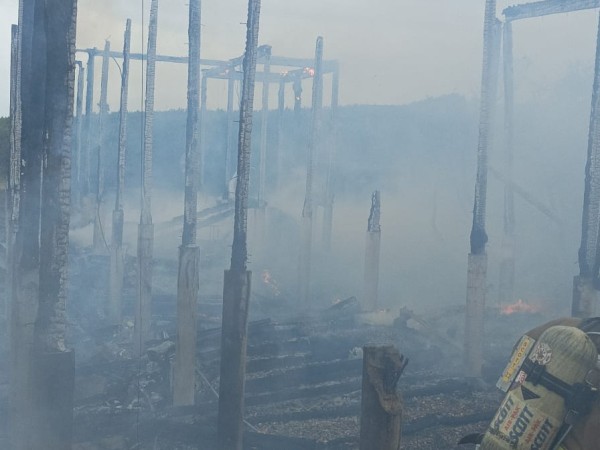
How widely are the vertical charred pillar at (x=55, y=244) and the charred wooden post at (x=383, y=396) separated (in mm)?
3358

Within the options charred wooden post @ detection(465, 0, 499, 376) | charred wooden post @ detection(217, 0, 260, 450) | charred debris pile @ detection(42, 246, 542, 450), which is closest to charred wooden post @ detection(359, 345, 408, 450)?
charred wooden post @ detection(217, 0, 260, 450)

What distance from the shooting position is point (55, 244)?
306 inches

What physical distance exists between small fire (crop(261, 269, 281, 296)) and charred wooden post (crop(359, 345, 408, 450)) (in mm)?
17691

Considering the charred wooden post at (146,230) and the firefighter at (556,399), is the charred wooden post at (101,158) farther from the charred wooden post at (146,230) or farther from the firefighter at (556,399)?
the firefighter at (556,399)

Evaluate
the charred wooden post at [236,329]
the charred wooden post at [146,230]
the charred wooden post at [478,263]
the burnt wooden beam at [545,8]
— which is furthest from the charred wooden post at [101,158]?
the burnt wooden beam at [545,8]

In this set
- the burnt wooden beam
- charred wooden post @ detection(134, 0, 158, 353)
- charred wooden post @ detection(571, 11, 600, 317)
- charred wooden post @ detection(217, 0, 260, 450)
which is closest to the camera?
charred wooden post @ detection(217, 0, 260, 450)

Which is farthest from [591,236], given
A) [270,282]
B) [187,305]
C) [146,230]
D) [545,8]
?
[270,282]

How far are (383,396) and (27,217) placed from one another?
5.66 metres

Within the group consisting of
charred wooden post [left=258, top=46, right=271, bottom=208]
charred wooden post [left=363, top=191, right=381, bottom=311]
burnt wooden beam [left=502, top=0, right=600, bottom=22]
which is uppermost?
burnt wooden beam [left=502, top=0, right=600, bottom=22]

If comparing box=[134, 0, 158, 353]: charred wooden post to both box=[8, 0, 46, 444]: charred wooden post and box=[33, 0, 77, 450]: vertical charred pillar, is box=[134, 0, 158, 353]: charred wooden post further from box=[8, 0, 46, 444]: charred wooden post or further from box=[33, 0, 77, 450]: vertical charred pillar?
box=[33, 0, 77, 450]: vertical charred pillar

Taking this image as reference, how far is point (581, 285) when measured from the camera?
1248cm

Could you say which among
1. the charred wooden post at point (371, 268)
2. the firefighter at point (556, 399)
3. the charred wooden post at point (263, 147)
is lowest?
the charred wooden post at point (371, 268)

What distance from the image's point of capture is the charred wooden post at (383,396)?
6215 mm

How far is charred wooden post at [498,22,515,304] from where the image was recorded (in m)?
20.0
